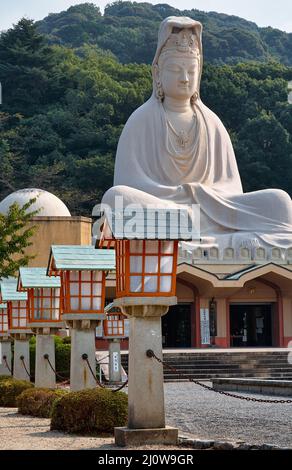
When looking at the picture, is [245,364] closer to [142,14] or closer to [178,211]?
[178,211]

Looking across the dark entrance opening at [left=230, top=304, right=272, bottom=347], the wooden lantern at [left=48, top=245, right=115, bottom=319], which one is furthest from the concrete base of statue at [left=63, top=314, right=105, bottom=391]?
the dark entrance opening at [left=230, top=304, right=272, bottom=347]

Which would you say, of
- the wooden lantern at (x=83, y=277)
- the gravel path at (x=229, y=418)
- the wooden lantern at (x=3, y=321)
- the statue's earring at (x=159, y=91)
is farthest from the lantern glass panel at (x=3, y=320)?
the statue's earring at (x=159, y=91)

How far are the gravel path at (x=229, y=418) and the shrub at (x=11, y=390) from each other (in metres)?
2.55

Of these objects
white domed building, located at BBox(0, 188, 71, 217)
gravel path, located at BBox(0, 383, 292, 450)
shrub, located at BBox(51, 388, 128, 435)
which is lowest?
gravel path, located at BBox(0, 383, 292, 450)

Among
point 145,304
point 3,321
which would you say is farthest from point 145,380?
point 3,321

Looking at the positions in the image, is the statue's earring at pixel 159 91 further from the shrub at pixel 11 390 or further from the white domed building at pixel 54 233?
the shrub at pixel 11 390

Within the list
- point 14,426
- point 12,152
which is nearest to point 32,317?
point 14,426

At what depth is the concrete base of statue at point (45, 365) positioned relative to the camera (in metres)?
15.6

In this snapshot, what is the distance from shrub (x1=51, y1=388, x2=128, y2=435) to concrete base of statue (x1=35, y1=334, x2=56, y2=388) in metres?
4.30

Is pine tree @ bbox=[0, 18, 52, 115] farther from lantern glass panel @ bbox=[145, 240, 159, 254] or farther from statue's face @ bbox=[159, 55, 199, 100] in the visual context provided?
lantern glass panel @ bbox=[145, 240, 159, 254]

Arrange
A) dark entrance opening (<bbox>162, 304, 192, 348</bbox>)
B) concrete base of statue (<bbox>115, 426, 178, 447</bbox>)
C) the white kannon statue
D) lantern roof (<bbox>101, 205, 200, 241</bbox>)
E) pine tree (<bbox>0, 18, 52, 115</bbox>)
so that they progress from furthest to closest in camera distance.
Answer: pine tree (<bbox>0, 18, 52, 115</bbox>), the white kannon statue, dark entrance opening (<bbox>162, 304, 192, 348</bbox>), lantern roof (<bbox>101, 205, 200, 241</bbox>), concrete base of statue (<bbox>115, 426, 178, 447</bbox>)

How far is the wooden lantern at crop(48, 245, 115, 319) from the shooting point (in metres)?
13.2

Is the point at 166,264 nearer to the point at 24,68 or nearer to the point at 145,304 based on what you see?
the point at 145,304

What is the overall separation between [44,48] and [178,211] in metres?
55.7
